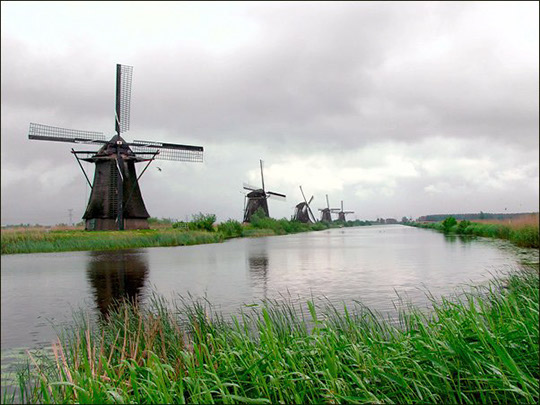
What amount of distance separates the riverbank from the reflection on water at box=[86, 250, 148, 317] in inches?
96.5

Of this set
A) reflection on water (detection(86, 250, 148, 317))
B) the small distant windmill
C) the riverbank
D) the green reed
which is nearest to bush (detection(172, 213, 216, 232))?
the riverbank

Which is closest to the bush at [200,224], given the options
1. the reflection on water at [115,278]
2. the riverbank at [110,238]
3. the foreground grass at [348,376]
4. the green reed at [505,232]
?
the riverbank at [110,238]

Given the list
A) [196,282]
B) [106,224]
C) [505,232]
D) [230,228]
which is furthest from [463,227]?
[196,282]

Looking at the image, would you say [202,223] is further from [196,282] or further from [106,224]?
[196,282]

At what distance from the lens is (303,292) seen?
33.5ft

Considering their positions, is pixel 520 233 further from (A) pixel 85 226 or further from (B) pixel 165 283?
(A) pixel 85 226

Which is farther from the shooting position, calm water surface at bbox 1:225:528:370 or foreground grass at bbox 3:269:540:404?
calm water surface at bbox 1:225:528:370

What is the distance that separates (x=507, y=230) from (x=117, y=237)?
1053 inches

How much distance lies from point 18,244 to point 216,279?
939 cm

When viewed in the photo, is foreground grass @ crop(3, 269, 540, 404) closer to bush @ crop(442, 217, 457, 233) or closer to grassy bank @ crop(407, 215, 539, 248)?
grassy bank @ crop(407, 215, 539, 248)

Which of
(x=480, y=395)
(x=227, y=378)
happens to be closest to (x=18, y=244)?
(x=227, y=378)

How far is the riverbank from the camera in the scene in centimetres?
1696

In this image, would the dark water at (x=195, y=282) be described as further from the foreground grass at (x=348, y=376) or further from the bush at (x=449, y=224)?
the bush at (x=449, y=224)

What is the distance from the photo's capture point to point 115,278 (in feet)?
42.5
